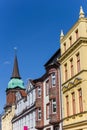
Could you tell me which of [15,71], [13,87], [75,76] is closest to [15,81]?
[13,87]

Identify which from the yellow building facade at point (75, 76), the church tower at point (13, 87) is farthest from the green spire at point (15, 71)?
the yellow building facade at point (75, 76)

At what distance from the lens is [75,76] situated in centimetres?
3350

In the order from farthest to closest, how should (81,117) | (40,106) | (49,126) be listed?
1. (40,106)
2. (49,126)
3. (81,117)

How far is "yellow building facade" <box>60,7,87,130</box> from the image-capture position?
31.5m

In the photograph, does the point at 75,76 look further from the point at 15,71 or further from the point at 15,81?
the point at 15,71

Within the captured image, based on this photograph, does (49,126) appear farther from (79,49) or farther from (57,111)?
(79,49)

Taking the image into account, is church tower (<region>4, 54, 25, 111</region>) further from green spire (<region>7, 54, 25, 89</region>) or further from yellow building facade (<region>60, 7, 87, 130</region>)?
yellow building facade (<region>60, 7, 87, 130</region>)

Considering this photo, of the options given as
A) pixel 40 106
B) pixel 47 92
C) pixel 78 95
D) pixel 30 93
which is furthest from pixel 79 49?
pixel 30 93

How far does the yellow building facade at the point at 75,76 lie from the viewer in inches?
1240

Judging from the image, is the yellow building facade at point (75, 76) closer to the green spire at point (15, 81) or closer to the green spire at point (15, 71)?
the green spire at point (15, 81)

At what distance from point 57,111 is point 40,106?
24.9 ft

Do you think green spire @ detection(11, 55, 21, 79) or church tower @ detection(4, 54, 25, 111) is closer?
church tower @ detection(4, 54, 25, 111)

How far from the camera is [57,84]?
41000mm

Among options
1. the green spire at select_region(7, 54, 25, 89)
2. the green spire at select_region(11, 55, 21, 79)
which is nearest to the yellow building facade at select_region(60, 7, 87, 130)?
the green spire at select_region(7, 54, 25, 89)
